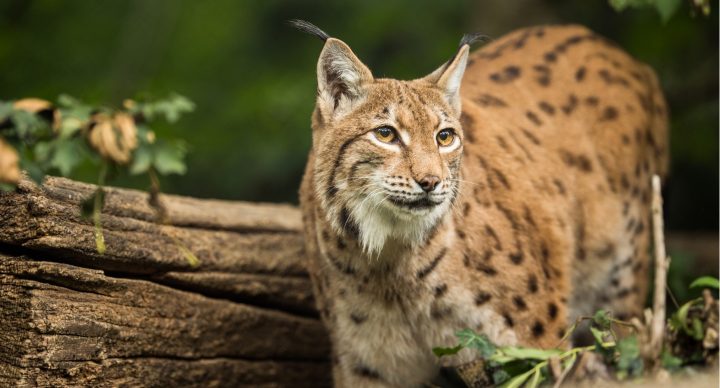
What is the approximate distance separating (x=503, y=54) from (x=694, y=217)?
4526 mm

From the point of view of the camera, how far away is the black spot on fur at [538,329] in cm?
593

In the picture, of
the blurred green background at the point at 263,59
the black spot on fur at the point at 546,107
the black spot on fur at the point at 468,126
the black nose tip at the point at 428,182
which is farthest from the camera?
the blurred green background at the point at 263,59

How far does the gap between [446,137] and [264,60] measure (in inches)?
297

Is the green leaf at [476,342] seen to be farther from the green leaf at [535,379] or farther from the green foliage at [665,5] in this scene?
the green foliage at [665,5]

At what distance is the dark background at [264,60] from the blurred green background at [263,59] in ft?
0.06

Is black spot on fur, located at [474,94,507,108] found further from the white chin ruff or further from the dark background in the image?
the dark background

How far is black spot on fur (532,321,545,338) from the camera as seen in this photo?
19.5 ft

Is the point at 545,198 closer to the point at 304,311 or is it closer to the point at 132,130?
the point at 304,311

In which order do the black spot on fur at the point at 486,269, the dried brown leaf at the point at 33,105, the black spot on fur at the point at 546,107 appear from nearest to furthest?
the dried brown leaf at the point at 33,105 → the black spot on fur at the point at 486,269 → the black spot on fur at the point at 546,107

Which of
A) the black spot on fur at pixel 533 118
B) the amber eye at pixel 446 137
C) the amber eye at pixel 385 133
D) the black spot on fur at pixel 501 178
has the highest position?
the black spot on fur at pixel 533 118

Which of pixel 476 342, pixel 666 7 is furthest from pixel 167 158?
pixel 666 7

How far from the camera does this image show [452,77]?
569cm

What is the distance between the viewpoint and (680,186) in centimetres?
1062

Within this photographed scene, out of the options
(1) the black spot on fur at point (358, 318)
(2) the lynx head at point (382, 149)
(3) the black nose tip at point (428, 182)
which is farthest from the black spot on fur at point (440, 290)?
(3) the black nose tip at point (428, 182)
